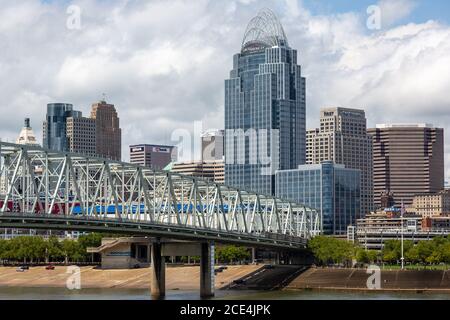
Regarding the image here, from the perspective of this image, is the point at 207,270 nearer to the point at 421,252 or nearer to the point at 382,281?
the point at 382,281

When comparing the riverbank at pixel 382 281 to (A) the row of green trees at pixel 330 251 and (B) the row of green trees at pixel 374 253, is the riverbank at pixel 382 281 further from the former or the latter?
(B) the row of green trees at pixel 374 253

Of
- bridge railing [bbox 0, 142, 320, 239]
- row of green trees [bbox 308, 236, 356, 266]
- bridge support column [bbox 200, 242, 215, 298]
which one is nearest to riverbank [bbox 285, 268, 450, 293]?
bridge railing [bbox 0, 142, 320, 239]

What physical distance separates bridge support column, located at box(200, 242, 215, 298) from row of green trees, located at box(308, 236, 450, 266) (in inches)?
1695

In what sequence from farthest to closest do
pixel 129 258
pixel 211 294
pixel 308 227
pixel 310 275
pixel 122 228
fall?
pixel 308 227 → pixel 129 258 → pixel 310 275 → pixel 211 294 → pixel 122 228

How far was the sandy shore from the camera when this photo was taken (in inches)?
6388

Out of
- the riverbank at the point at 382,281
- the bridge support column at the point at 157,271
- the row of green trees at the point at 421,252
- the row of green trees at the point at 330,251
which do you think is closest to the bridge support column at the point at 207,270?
the bridge support column at the point at 157,271

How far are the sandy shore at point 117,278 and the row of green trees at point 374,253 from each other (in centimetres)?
1235

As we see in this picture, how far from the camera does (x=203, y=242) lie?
141 metres

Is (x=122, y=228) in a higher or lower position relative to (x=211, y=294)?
higher

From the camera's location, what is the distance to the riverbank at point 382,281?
476 ft

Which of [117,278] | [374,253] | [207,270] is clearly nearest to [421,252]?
[374,253]
